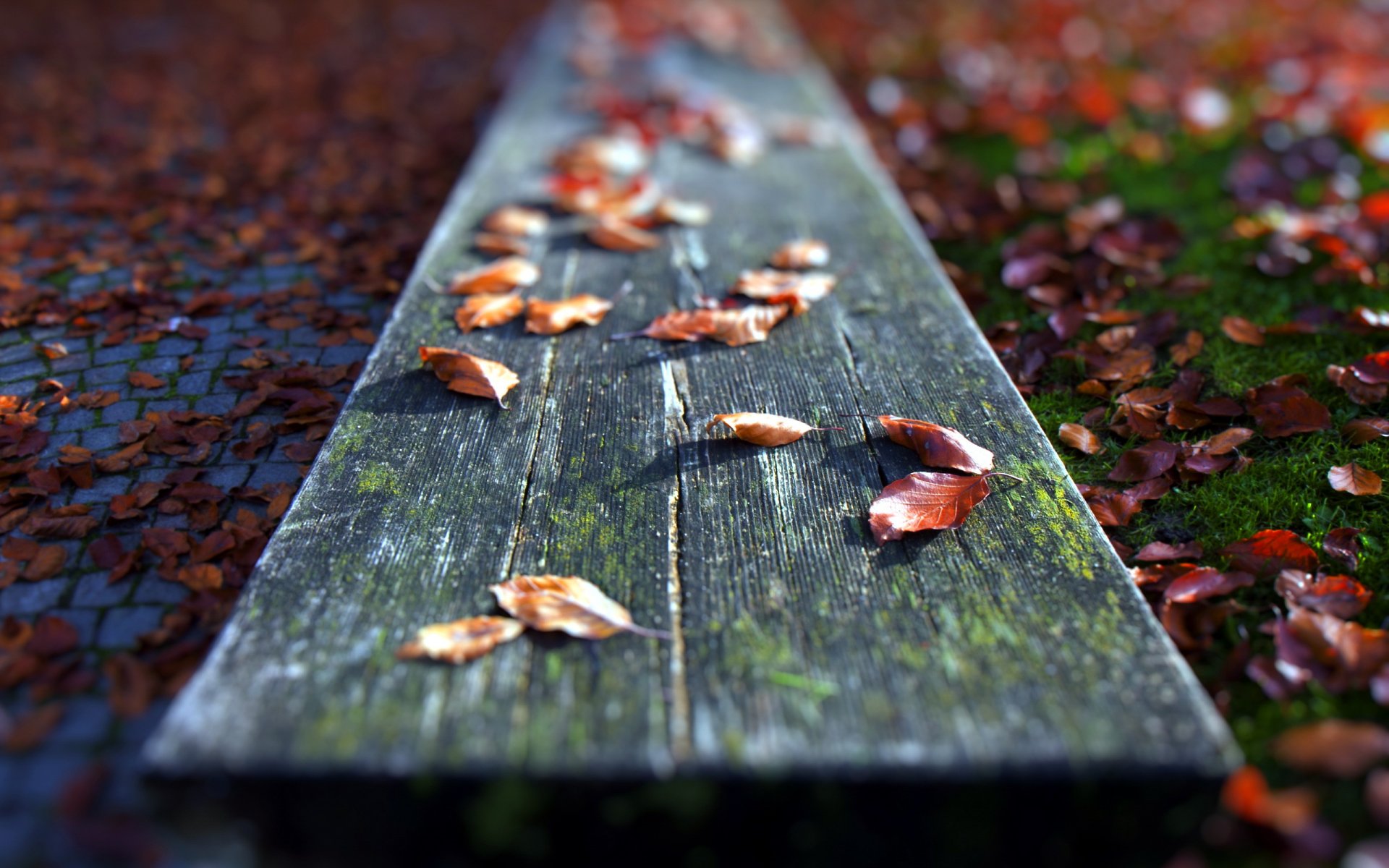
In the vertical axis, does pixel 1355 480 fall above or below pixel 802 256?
below

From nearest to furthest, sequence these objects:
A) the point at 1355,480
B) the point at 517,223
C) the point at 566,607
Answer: the point at 566,607 < the point at 1355,480 < the point at 517,223

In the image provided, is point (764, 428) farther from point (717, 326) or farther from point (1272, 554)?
point (1272, 554)

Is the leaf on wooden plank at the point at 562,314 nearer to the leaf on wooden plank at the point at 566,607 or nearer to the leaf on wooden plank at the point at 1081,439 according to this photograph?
the leaf on wooden plank at the point at 566,607

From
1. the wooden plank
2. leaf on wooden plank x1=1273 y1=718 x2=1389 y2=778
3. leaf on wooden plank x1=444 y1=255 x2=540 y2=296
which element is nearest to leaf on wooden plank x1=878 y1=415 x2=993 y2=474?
the wooden plank

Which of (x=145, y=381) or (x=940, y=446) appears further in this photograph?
(x=145, y=381)

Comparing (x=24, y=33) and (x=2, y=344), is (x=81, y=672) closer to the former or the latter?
(x=2, y=344)

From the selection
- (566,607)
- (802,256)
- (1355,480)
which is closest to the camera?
(566,607)

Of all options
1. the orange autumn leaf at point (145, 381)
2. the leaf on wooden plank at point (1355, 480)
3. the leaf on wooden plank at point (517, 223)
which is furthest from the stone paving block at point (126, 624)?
the leaf on wooden plank at point (1355, 480)

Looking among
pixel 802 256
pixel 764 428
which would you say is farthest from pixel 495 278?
pixel 764 428

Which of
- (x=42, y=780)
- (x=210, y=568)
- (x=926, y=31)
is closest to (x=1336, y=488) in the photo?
(x=210, y=568)
